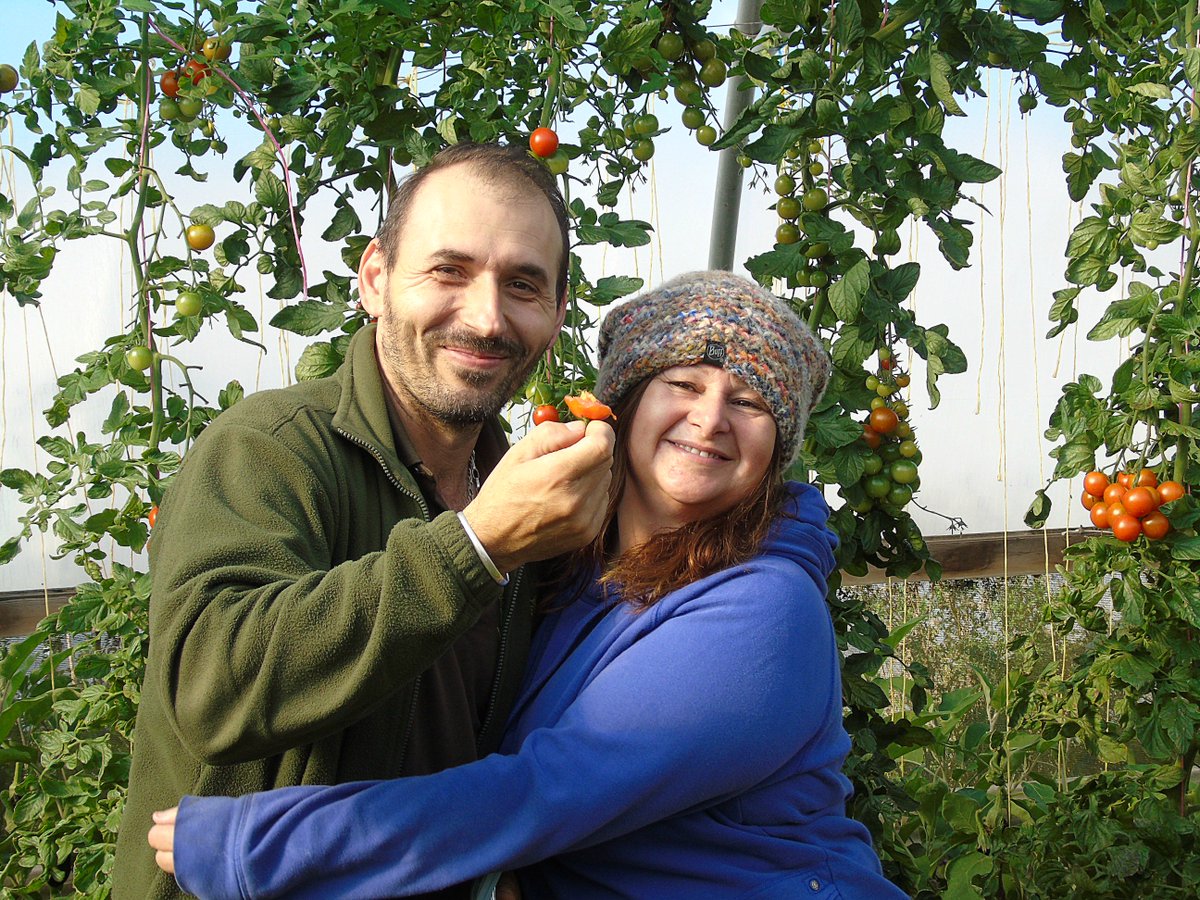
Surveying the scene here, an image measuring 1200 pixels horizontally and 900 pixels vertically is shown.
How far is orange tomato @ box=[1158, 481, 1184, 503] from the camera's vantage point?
7.25 ft

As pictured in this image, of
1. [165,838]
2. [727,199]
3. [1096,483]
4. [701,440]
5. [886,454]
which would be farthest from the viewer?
[727,199]

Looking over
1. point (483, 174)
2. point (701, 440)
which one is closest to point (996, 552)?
point (701, 440)

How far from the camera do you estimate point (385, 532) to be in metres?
1.34

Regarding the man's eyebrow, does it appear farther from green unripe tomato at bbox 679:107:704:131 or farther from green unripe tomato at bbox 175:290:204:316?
green unripe tomato at bbox 679:107:704:131

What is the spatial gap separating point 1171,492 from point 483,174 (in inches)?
60.0

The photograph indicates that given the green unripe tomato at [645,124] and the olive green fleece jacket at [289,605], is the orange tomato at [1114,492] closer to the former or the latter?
the green unripe tomato at [645,124]

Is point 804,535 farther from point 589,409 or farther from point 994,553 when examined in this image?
point 994,553

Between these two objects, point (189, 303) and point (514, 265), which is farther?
point (189, 303)

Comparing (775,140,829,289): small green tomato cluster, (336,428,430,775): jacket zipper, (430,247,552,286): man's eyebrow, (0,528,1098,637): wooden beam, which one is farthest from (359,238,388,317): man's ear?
(0,528,1098,637): wooden beam

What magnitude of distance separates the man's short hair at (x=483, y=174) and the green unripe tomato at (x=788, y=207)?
0.63 meters

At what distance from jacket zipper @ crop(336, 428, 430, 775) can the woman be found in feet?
0.43

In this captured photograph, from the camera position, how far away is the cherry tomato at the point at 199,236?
184 centimetres

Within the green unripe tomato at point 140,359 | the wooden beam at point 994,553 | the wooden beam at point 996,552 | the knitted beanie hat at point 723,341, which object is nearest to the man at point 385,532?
the knitted beanie hat at point 723,341

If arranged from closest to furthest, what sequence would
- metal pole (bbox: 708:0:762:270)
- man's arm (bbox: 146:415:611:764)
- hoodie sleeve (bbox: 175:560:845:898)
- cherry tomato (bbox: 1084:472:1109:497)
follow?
man's arm (bbox: 146:415:611:764), hoodie sleeve (bbox: 175:560:845:898), cherry tomato (bbox: 1084:472:1109:497), metal pole (bbox: 708:0:762:270)
